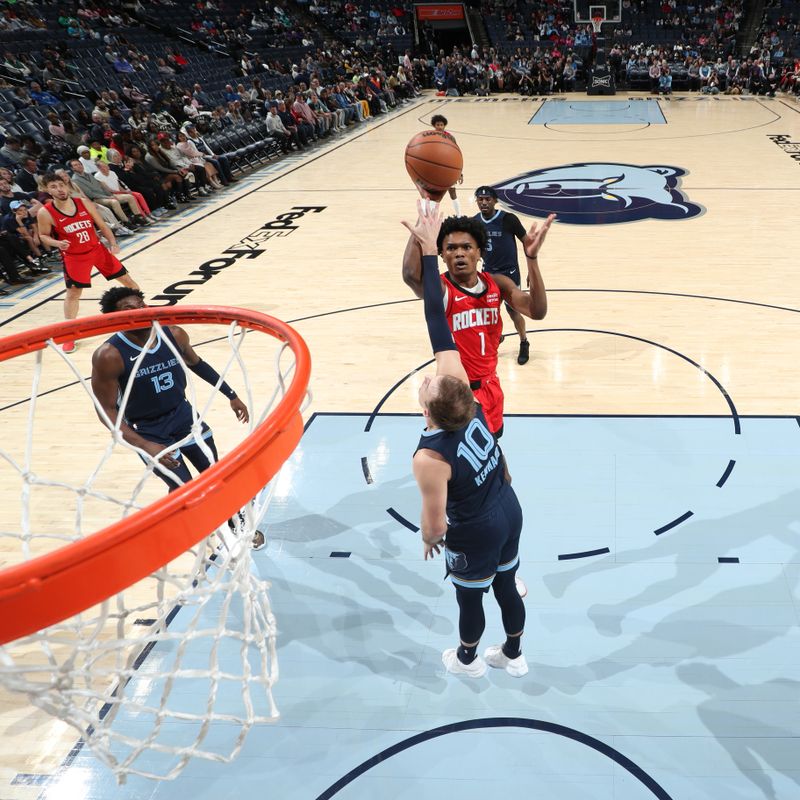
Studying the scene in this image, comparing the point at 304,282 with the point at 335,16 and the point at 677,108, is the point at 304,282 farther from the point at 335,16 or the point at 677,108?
the point at 335,16

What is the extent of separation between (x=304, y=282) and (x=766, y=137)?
11.4 metres

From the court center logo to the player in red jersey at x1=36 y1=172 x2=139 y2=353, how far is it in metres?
5.65

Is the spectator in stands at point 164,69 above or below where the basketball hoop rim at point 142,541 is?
below

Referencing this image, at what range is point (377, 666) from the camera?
3457mm

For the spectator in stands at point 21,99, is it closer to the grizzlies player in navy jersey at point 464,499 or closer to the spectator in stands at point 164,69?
the spectator in stands at point 164,69

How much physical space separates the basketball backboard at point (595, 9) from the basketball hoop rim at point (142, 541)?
28.1 m

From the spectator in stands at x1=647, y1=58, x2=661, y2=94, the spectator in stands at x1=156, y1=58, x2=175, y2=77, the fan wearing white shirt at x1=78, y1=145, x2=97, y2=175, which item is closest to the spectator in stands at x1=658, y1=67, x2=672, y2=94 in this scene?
the spectator in stands at x1=647, y1=58, x2=661, y2=94

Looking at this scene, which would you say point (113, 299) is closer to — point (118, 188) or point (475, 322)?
point (475, 322)

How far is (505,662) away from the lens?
132 inches

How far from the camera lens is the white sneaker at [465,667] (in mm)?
3334

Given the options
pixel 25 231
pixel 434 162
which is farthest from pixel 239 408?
pixel 25 231

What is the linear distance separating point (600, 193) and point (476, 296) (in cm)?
844

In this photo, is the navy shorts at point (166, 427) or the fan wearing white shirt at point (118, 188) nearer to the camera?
→ the navy shorts at point (166, 427)

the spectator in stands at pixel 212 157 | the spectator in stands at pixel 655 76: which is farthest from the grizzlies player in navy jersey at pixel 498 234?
the spectator in stands at pixel 655 76
